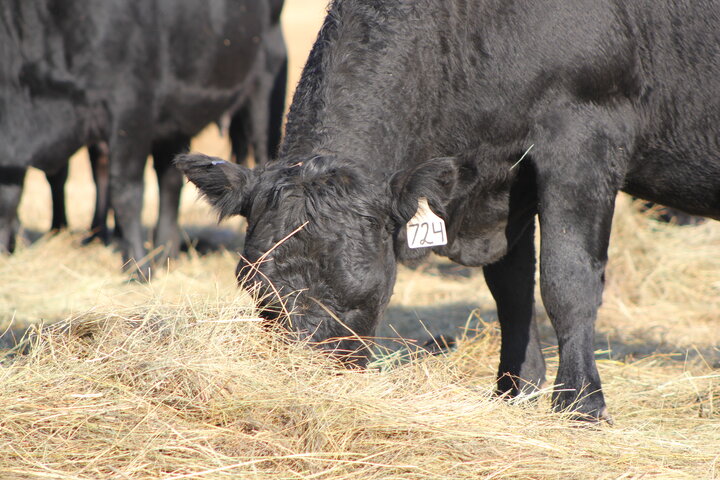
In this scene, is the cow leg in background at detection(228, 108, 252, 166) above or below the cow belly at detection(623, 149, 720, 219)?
below

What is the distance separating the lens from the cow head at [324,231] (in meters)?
3.34

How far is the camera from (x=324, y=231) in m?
3.35

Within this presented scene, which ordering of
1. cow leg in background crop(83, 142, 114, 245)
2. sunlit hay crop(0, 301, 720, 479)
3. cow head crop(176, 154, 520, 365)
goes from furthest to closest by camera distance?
cow leg in background crop(83, 142, 114, 245)
cow head crop(176, 154, 520, 365)
sunlit hay crop(0, 301, 720, 479)

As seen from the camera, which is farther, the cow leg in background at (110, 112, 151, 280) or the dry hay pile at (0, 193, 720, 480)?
the cow leg in background at (110, 112, 151, 280)

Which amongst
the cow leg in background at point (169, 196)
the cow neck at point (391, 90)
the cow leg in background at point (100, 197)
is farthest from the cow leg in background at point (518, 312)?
the cow leg in background at point (100, 197)

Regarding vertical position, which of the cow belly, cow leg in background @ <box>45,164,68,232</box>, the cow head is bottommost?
cow leg in background @ <box>45,164,68,232</box>

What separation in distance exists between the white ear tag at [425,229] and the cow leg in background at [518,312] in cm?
94

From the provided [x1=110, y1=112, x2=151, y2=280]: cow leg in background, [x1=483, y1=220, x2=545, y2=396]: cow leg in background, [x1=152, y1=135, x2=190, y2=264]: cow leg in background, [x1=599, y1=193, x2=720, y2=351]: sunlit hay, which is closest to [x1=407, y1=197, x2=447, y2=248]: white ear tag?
[x1=483, y1=220, x2=545, y2=396]: cow leg in background

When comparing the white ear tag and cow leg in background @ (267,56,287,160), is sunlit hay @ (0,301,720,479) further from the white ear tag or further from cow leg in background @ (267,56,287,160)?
cow leg in background @ (267,56,287,160)

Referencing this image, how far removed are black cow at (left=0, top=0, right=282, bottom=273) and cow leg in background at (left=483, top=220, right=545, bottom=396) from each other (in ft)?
12.0

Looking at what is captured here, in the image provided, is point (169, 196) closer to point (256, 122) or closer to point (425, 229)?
point (256, 122)

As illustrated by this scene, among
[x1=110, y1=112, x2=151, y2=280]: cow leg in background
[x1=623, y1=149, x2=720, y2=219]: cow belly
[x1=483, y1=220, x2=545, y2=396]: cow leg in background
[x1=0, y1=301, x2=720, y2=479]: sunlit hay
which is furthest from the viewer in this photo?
[x1=110, y1=112, x2=151, y2=280]: cow leg in background

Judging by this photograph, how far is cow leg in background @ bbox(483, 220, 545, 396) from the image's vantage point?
4453mm

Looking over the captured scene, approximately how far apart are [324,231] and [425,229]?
0.48 m
